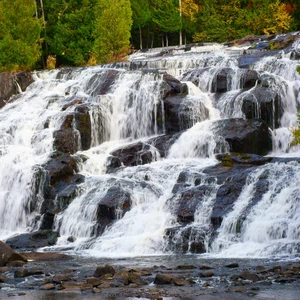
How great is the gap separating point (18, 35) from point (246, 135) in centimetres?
2481

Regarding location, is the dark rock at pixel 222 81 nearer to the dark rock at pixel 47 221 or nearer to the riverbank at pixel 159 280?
the dark rock at pixel 47 221

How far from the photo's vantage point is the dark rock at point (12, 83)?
41.9m

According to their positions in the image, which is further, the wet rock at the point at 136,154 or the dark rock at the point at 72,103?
the dark rock at the point at 72,103

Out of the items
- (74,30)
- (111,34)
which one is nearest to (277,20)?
(111,34)

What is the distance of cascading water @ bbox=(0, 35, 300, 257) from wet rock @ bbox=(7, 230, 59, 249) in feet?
1.41

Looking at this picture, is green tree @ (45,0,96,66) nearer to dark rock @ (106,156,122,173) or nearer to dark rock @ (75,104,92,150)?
dark rock @ (75,104,92,150)

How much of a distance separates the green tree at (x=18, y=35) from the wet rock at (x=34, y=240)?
74.9ft

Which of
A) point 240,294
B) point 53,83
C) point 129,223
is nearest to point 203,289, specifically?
point 240,294

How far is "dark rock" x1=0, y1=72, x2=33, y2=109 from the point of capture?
137 feet

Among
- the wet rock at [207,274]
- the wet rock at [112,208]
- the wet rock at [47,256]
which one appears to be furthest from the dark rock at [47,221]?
the wet rock at [207,274]

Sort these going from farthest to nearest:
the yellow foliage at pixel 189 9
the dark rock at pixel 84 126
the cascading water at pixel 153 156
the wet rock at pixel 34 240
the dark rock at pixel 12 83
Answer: the yellow foliage at pixel 189 9 → the dark rock at pixel 12 83 → the dark rock at pixel 84 126 → the wet rock at pixel 34 240 → the cascading water at pixel 153 156

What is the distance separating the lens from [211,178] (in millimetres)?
27312

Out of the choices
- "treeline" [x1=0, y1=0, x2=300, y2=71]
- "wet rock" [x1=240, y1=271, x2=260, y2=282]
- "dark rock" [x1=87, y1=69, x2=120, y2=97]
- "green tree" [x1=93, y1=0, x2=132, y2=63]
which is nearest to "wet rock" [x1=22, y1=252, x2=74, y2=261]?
"wet rock" [x1=240, y1=271, x2=260, y2=282]

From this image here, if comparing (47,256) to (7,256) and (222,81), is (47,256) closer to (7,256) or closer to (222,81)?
(7,256)
